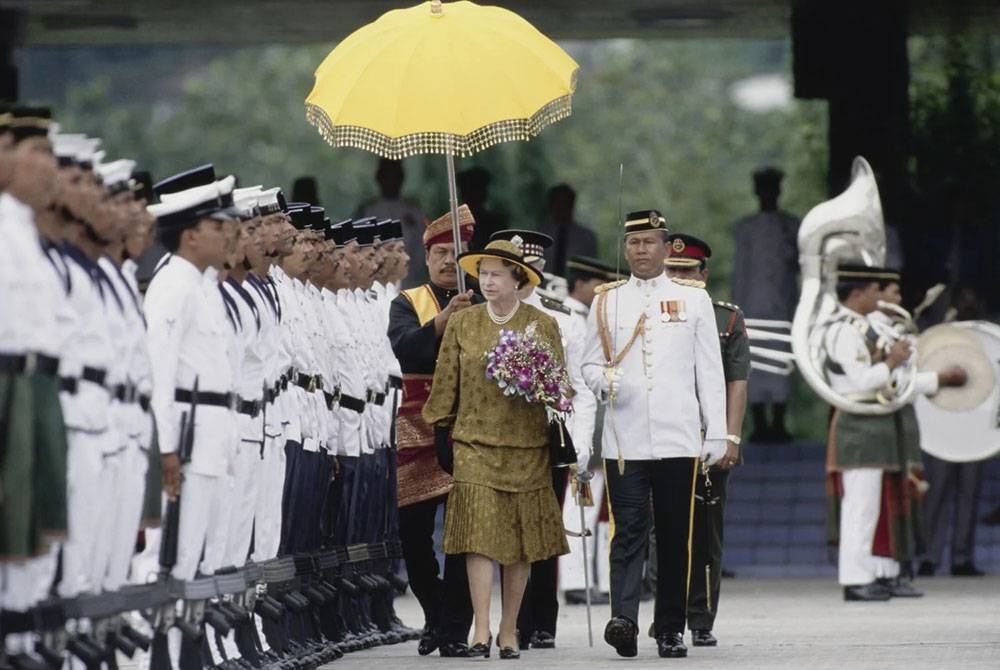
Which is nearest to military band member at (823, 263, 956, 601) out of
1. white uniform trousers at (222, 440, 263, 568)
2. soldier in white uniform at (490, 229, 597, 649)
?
soldier in white uniform at (490, 229, 597, 649)

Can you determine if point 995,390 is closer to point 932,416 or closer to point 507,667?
point 932,416

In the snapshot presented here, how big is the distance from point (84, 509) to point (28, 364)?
0.91 metres

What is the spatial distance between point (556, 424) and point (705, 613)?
1.68m

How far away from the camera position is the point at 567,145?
196ft

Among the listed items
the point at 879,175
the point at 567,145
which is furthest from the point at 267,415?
the point at 567,145

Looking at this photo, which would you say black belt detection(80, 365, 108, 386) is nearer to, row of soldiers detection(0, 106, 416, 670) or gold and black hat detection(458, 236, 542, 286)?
row of soldiers detection(0, 106, 416, 670)

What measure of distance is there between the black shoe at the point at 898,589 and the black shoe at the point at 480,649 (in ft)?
18.9

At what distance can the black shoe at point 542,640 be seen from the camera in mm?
14305

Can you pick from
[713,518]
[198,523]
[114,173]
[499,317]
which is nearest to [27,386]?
[114,173]

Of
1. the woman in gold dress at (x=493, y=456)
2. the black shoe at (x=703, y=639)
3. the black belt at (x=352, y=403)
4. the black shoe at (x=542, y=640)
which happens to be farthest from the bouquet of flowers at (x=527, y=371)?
the black shoe at (x=703, y=639)

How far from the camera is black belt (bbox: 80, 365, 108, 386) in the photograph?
32.4ft

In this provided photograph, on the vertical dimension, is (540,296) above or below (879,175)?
below

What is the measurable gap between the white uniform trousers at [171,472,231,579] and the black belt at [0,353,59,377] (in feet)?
6.21

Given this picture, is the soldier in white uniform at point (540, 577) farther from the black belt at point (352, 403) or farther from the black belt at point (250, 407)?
the black belt at point (250, 407)
